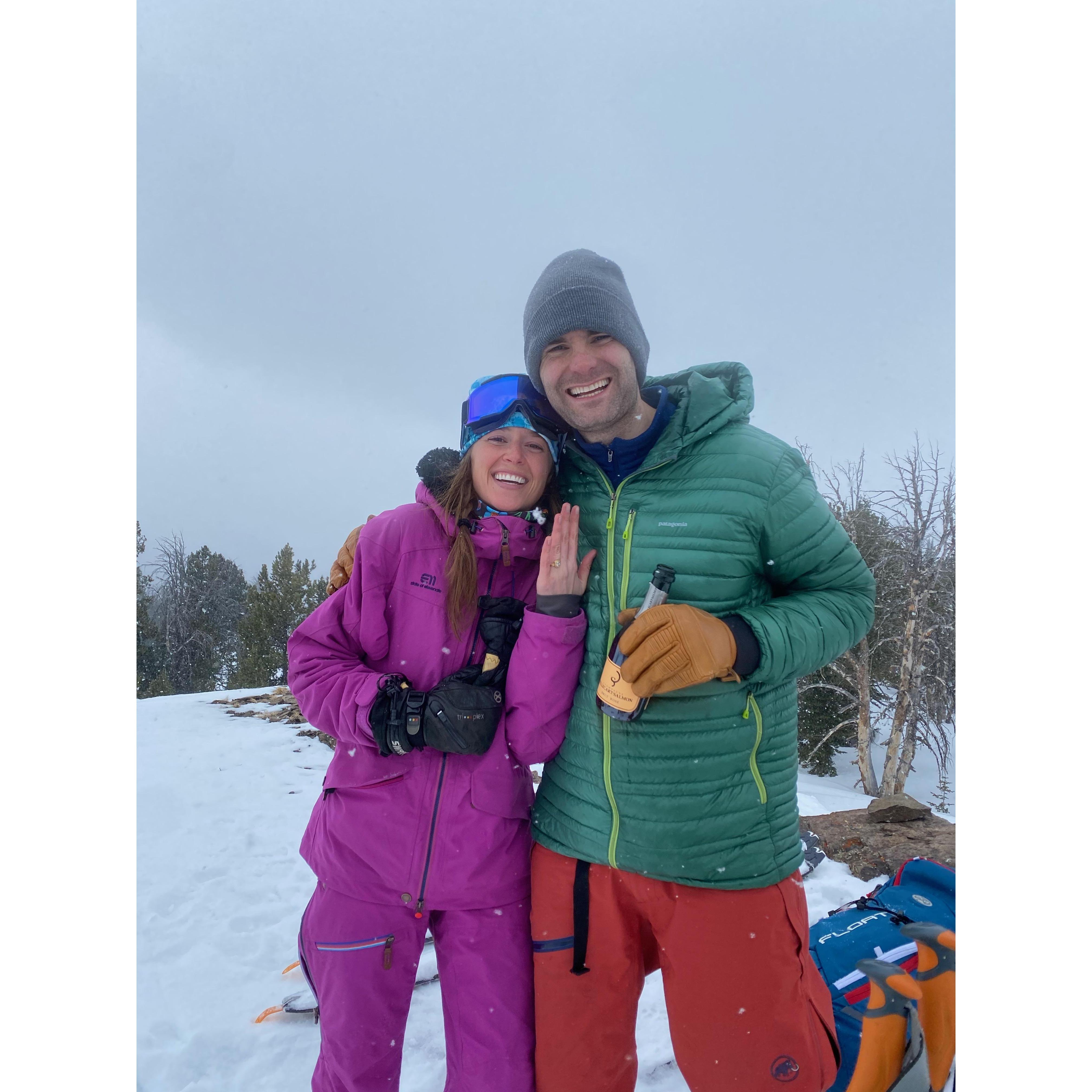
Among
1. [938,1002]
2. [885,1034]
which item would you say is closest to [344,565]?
[885,1034]

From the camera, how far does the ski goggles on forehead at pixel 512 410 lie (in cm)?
221

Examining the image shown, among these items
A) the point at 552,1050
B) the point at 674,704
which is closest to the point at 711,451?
the point at 674,704

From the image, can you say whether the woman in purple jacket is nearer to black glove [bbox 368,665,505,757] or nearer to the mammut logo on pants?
black glove [bbox 368,665,505,757]

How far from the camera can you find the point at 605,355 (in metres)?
2.09

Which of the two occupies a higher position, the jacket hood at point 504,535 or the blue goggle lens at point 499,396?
the blue goggle lens at point 499,396

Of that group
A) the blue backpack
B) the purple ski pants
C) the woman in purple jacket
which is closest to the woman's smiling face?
the woman in purple jacket

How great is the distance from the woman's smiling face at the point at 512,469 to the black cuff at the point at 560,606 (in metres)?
0.40

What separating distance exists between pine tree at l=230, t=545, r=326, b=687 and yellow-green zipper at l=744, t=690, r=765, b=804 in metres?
20.0

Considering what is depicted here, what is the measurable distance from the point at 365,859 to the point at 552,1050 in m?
0.81

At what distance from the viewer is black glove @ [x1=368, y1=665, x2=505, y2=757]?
1.87m

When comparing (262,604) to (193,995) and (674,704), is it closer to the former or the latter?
(193,995)

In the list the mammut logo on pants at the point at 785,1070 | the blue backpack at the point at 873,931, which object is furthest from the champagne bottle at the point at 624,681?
the blue backpack at the point at 873,931

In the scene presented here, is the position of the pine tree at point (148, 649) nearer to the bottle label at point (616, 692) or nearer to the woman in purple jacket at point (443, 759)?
the woman in purple jacket at point (443, 759)

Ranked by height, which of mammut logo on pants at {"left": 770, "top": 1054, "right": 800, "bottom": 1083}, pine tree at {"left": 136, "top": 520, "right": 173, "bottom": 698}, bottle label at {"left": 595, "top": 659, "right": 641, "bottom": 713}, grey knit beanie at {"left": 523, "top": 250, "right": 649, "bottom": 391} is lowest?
pine tree at {"left": 136, "top": 520, "right": 173, "bottom": 698}
